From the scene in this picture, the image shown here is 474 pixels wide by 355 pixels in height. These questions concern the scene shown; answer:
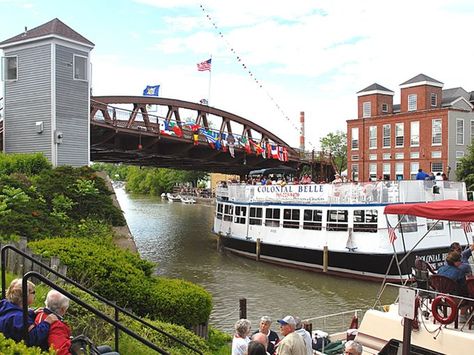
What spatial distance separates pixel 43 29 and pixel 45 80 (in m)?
2.57

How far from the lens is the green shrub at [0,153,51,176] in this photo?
21578 mm

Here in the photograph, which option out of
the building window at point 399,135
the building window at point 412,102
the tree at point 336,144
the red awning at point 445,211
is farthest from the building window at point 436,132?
the red awning at point 445,211

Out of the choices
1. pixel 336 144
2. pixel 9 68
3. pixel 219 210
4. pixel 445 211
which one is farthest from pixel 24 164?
Answer: pixel 336 144

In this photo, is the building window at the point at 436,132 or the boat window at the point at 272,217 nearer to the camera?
the boat window at the point at 272,217

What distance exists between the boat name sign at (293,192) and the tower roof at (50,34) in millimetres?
12113

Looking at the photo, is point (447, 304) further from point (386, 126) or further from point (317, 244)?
point (386, 126)

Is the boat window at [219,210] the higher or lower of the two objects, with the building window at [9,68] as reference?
lower

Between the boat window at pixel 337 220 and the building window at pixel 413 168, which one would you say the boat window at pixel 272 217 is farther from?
the building window at pixel 413 168

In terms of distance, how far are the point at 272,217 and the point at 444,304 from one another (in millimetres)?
20072

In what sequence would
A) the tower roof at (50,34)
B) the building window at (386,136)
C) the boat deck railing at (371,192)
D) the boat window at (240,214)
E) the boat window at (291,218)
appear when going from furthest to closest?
1. the building window at (386,136)
2. the boat window at (240,214)
3. the boat window at (291,218)
4. the tower roof at (50,34)
5. the boat deck railing at (371,192)

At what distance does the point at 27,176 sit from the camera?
2069 cm

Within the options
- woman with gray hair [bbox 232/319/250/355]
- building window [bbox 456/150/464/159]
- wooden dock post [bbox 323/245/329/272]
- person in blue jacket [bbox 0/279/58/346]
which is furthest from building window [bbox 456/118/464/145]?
person in blue jacket [bbox 0/279/58/346]

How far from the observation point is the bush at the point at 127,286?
36.1 feet

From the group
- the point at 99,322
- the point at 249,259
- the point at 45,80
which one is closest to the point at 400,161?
the point at 249,259
